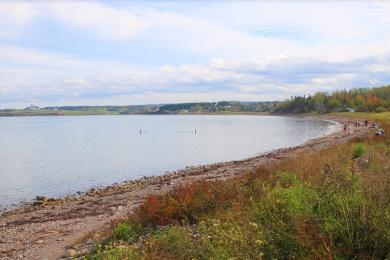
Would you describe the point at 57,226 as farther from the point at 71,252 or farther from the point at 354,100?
the point at 354,100

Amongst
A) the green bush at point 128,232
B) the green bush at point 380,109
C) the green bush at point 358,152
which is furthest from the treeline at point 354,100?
the green bush at point 128,232

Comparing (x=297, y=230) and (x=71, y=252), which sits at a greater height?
(x=297, y=230)

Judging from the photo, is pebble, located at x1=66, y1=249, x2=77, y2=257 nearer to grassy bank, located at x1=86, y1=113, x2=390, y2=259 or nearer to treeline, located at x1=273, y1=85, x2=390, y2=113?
grassy bank, located at x1=86, y1=113, x2=390, y2=259

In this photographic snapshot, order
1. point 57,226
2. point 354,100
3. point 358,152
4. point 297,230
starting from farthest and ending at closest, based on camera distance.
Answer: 1. point 354,100
2. point 358,152
3. point 57,226
4. point 297,230

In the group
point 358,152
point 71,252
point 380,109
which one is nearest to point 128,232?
point 71,252

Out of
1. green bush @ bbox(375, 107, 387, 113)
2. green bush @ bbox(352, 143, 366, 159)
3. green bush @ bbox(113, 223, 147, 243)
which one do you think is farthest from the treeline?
green bush @ bbox(113, 223, 147, 243)

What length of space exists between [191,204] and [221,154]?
45047mm

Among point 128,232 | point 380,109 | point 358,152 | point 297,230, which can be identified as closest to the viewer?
point 297,230

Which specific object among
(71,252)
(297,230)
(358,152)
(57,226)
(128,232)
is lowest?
(57,226)

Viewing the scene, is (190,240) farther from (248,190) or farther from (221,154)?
(221,154)

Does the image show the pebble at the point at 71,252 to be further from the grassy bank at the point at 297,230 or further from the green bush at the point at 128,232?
the green bush at the point at 128,232

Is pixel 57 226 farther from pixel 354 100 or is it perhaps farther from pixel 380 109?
pixel 354 100

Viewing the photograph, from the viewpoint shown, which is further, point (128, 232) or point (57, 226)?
point (57, 226)

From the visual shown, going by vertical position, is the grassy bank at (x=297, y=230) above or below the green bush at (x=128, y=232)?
above
